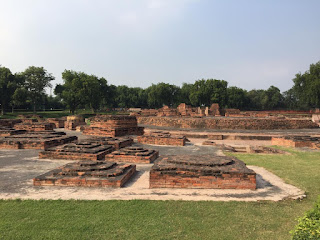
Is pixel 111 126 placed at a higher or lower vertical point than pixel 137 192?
higher

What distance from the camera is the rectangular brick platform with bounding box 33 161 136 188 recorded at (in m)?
4.03

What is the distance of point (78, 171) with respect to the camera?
436 cm

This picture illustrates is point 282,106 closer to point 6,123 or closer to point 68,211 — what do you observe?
point 6,123

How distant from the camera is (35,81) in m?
34.4

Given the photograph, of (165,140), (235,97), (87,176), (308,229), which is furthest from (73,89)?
(308,229)

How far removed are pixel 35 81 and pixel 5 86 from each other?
399 centimetres

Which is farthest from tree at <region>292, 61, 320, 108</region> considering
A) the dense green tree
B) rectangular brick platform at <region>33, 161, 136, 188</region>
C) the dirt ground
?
rectangular brick platform at <region>33, 161, 136, 188</region>

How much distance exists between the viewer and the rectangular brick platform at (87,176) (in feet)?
13.2

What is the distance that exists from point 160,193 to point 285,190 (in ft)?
7.07

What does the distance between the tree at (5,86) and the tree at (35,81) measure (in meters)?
2.27

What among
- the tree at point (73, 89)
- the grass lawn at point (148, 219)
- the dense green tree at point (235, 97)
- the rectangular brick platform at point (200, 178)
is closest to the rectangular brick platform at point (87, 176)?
the rectangular brick platform at point (200, 178)

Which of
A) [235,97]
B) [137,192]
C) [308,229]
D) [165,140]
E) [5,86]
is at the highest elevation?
[5,86]

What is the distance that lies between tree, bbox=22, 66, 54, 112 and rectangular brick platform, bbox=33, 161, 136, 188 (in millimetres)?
34028

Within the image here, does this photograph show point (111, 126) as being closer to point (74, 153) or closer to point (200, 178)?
point (74, 153)
